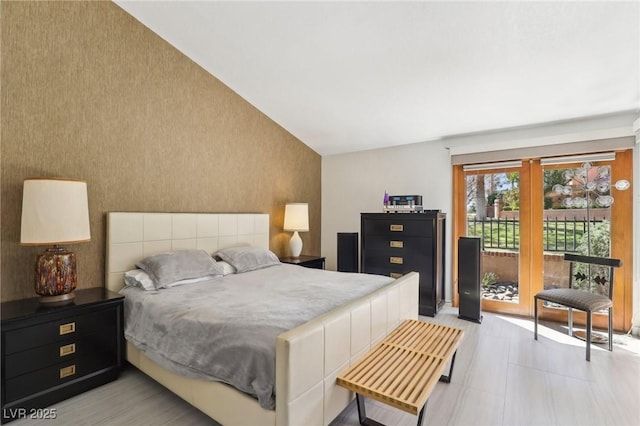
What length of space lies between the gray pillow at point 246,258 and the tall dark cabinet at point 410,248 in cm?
129

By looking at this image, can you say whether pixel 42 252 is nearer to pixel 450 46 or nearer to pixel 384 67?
pixel 384 67

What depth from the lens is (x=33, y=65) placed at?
6.89 feet

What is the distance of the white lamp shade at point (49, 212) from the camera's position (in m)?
1.89

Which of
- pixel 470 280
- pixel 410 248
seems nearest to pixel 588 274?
pixel 470 280

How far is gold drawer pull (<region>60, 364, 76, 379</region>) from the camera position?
189cm

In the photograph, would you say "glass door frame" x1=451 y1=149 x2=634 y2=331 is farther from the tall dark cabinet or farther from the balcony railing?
the tall dark cabinet

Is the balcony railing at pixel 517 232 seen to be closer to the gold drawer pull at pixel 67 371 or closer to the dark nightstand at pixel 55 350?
the dark nightstand at pixel 55 350

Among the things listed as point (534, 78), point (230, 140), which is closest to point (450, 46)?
point (534, 78)

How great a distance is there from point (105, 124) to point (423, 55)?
266 centimetres

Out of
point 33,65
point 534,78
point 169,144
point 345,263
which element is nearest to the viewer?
point 33,65

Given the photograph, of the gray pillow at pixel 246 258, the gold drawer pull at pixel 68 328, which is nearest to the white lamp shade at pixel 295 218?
the gray pillow at pixel 246 258

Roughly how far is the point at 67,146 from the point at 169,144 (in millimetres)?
791

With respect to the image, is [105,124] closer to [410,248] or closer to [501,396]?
[410,248]

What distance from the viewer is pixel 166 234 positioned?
279 centimetres
